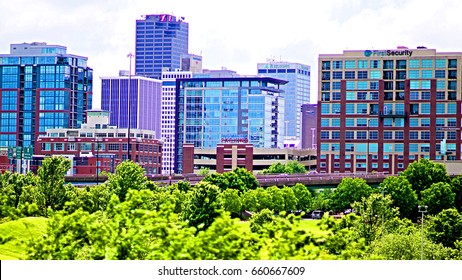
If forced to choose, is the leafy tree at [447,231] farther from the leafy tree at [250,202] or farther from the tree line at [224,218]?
the leafy tree at [250,202]

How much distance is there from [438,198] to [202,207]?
42125mm

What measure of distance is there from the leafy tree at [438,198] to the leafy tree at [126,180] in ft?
109

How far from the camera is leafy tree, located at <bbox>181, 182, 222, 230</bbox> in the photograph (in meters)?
89.0

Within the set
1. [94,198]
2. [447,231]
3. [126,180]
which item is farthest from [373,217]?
[94,198]

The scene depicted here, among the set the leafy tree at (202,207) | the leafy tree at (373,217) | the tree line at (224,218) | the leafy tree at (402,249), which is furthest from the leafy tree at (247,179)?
the leafy tree at (402,249)

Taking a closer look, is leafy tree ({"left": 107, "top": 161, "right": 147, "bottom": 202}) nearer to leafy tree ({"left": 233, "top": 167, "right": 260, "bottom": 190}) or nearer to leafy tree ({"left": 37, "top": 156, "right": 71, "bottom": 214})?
leafy tree ({"left": 37, "top": 156, "right": 71, "bottom": 214})

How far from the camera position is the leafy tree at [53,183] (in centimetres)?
10319

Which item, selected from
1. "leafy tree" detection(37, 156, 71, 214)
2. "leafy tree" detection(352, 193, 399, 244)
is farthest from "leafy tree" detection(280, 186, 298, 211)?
"leafy tree" detection(352, 193, 399, 244)

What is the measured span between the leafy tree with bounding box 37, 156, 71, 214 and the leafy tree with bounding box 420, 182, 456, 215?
42.1m

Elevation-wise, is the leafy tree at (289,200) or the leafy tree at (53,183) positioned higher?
the leafy tree at (53,183)

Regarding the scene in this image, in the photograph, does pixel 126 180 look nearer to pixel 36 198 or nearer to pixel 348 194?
pixel 36 198

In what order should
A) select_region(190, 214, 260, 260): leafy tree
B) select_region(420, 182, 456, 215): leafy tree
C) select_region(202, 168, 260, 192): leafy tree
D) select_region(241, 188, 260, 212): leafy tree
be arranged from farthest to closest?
select_region(202, 168, 260, 192): leafy tree
select_region(241, 188, 260, 212): leafy tree
select_region(420, 182, 456, 215): leafy tree
select_region(190, 214, 260, 260): leafy tree
